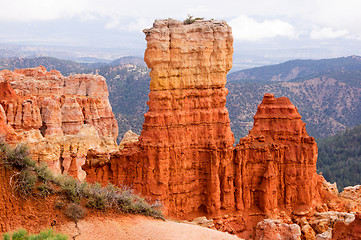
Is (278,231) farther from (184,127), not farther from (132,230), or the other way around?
(132,230)

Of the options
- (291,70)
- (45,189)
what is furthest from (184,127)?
(291,70)

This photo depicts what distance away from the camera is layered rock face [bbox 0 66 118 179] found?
34.3 meters

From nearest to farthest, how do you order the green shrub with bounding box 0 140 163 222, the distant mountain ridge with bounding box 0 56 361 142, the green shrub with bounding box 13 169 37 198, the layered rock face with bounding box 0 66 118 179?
the green shrub with bounding box 13 169 37 198
the green shrub with bounding box 0 140 163 222
the layered rock face with bounding box 0 66 118 179
the distant mountain ridge with bounding box 0 56 361 142

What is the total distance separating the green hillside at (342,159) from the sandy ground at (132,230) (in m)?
42.0

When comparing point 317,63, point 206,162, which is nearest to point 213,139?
point 206,162

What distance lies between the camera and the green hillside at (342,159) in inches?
2250

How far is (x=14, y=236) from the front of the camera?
35.5ft

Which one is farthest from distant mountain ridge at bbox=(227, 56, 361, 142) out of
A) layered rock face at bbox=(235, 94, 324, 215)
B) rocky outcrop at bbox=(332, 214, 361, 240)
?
rocky outcrop at bbox=(332, 214, 361, 240)

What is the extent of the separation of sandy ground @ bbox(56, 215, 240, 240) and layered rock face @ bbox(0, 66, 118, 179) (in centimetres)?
1445

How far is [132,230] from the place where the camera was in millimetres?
12953

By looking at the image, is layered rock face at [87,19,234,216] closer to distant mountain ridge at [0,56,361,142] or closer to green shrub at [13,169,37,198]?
green shrub at [13,169,37,198]

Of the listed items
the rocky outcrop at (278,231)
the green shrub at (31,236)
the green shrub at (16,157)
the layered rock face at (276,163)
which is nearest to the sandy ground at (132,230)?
the green shrub at (31,236)

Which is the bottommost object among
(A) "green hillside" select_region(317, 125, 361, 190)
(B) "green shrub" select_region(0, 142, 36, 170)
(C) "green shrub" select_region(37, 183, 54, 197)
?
(A) "green hillside" select_region(317, 125, 361, 190)

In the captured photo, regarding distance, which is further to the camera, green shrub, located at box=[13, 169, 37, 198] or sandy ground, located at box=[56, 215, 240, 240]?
green shrub, located at box=[13, 169, 37, 198]
